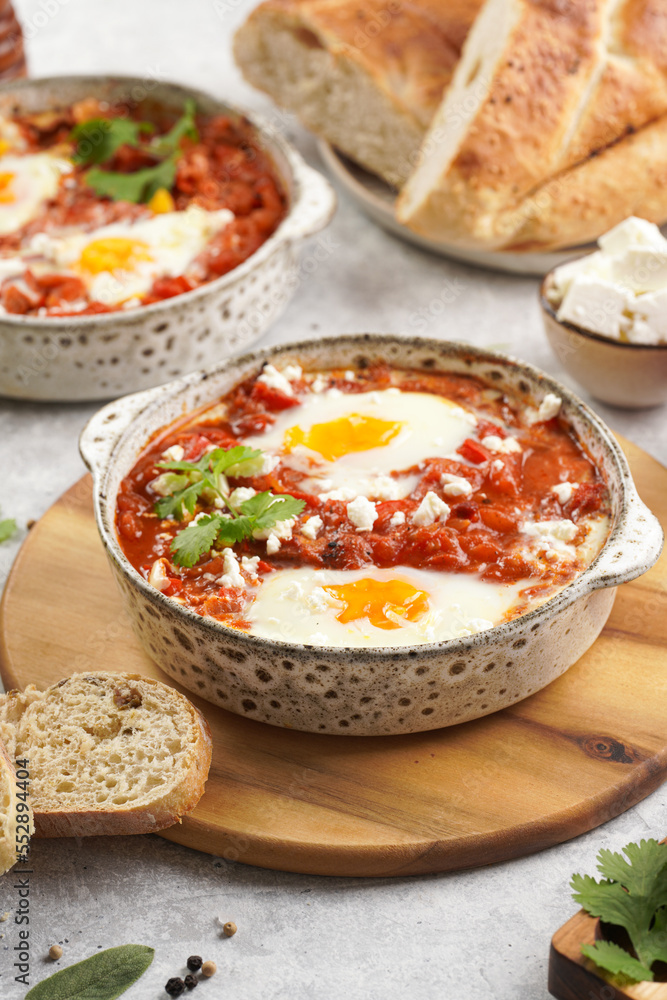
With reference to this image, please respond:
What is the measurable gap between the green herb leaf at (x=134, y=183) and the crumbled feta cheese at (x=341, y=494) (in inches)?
114

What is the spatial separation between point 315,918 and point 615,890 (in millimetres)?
859

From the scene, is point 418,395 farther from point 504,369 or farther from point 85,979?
point 85,979

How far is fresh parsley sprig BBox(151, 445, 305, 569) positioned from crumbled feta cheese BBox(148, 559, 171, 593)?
54 millimetres

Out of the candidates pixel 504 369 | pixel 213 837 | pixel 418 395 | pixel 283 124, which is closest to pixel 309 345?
pixel 418 395

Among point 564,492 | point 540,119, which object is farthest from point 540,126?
point 564,492

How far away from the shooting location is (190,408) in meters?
4.17

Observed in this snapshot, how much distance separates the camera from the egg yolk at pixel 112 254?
5.29 m

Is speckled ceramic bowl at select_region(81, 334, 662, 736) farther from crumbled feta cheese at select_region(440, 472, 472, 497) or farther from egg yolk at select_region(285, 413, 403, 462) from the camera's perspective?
egg yolk at select_region(285, 413, 403, 462)

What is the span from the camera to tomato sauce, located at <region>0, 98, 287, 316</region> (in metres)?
5.14

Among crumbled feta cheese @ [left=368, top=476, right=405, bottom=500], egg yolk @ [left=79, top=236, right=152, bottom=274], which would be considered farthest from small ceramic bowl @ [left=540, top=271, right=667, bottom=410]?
egg yolk @ [left=79, top=236, right=152, bottom=274]

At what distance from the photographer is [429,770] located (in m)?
3.22

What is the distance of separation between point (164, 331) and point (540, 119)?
2.16 meters

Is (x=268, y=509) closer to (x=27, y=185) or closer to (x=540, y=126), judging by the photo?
(x=540, y=126)

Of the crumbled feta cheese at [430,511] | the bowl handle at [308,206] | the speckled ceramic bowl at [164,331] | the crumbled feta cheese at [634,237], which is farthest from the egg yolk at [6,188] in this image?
the crumbled feta cheese at [430,511]
